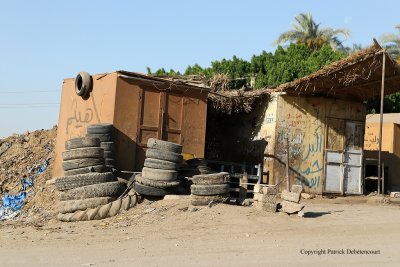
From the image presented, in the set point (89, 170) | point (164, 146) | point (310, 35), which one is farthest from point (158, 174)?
point (310, 35)

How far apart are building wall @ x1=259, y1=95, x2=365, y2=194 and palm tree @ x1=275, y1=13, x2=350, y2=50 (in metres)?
25.2

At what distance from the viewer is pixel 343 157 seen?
58.0 feet

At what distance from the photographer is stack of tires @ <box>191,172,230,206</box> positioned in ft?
38.3

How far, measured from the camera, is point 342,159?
57.9 feet

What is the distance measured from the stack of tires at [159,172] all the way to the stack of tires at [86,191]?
0.64 metres

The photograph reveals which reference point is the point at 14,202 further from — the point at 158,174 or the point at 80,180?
the point at 158,174

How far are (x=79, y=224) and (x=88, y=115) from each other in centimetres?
440

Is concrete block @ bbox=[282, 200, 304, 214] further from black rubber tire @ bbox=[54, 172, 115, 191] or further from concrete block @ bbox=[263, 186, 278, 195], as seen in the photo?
black rubber tire @ bbox=[54, 172, 115, 191]

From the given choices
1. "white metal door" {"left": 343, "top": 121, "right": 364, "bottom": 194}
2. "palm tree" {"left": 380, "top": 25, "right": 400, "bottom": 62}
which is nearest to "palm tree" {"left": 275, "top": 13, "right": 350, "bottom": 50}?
"palm tree" {"left": 380, "top": 25, "right": 400, "bottom": 62}

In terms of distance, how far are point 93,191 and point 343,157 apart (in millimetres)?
9392

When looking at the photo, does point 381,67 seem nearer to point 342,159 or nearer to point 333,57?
point 342,159

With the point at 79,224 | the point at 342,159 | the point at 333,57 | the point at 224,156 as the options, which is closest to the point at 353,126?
the point at 342,159

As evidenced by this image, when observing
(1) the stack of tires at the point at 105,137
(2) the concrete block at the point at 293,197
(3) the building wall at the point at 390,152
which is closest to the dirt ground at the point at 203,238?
(2) the concrete block at the point at 293,197

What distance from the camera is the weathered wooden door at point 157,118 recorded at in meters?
14.2
